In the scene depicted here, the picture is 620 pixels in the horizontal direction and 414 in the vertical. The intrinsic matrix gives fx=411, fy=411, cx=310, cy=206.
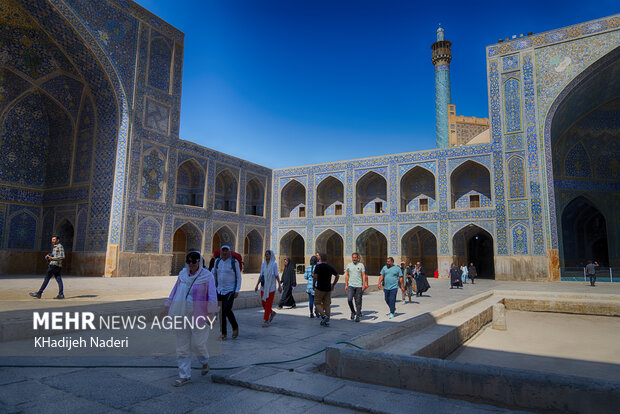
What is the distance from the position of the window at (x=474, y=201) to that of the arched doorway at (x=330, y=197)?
685 centimetres

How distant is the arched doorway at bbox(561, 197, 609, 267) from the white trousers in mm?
23982

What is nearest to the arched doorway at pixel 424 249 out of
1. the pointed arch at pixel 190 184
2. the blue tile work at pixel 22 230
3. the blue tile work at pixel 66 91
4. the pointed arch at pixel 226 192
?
the pointed arch at pixel 226 192

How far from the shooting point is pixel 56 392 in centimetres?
269

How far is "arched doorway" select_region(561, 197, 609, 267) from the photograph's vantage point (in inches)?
882

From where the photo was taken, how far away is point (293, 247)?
86.4 ft

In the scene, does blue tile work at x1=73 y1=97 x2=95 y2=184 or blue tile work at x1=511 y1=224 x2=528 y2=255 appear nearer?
blue tile work at x1=73 y1=97 x2=95 y2=184

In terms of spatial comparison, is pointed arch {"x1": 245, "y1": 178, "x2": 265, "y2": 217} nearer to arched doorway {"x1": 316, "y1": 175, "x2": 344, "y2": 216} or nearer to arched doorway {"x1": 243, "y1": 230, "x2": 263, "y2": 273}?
arched doorway {"x1": 243, "y1": 230, "x2": 263, "y2": 273}

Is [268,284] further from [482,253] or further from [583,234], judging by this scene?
[583,234]

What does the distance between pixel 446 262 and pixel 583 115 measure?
9.96 m

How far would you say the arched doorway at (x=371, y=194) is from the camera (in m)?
22.2

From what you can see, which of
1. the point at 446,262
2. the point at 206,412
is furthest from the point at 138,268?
the point at 206,412

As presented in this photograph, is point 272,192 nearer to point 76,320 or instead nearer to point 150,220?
point 150,220

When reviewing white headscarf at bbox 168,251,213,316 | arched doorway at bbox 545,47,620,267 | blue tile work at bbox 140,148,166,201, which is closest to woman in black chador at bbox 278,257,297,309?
white headscarf at bbox 168,251,213,316

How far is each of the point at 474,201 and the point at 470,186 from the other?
0.76 meters
